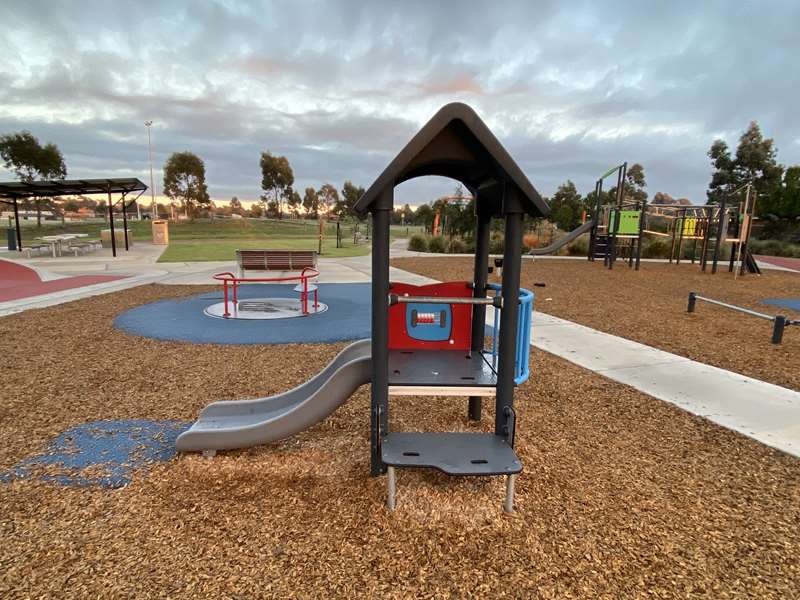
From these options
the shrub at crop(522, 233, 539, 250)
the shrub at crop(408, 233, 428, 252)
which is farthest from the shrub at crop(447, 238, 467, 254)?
the shrub at crop(522, 233, 539, 250)

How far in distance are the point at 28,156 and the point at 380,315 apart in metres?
51.1

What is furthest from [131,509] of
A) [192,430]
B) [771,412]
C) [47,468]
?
[771,412]

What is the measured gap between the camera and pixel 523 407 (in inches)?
180

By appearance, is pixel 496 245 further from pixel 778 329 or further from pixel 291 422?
pixel 291 422

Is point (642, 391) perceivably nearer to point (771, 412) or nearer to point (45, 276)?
point (771, 412)

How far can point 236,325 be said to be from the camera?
760 centimetres

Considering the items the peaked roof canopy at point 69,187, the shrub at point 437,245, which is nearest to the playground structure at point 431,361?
the peaked roof canopy at point 69,187

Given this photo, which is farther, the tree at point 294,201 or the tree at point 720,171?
the tree at point 294,201

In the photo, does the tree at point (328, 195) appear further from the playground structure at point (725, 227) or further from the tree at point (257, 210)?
the playground structure at point (725, 227)

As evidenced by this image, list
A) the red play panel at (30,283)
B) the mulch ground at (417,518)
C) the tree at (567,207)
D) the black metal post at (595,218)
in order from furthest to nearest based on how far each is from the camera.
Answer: the tree at (567,207) → the black metal post at (595,218) → the red play panel at (30,283) → the mulch ground at (417,518)

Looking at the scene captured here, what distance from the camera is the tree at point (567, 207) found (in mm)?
46406

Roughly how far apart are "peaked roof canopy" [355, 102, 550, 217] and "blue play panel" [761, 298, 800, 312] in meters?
10.7

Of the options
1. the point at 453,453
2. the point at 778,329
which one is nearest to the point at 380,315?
the point at 453,453

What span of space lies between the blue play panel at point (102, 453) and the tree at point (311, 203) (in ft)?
306
